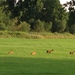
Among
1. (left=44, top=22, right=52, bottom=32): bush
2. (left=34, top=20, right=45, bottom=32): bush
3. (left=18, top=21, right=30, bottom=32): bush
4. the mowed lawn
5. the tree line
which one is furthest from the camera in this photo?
(left=44, top=22, right=52, bottom=32): bush

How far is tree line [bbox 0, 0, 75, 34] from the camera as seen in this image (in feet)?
271

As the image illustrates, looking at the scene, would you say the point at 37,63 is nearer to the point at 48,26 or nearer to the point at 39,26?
the point at 39,26

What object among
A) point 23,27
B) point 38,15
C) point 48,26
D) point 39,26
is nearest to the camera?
point 23,27

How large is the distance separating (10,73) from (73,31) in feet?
229

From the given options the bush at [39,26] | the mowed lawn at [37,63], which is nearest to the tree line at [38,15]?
the bush at [39,26]

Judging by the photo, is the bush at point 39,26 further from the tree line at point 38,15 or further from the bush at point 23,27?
the bush at point 23,27

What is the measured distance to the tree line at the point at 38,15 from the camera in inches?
3250

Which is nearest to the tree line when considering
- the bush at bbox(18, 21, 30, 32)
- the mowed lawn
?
the bush at bbox(18, 21, 30, 32)

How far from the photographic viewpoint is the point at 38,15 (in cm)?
8781

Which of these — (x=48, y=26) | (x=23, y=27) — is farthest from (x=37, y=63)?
(x=48, y=26)

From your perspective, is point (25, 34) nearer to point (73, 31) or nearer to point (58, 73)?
point (73, 31)

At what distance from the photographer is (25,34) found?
62906 mm

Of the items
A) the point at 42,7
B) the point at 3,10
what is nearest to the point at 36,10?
the point at 42,7

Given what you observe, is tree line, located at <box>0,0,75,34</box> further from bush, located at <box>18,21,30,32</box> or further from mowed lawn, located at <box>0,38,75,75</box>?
mowed lawn, located at <box>0,38,75,75</box>
